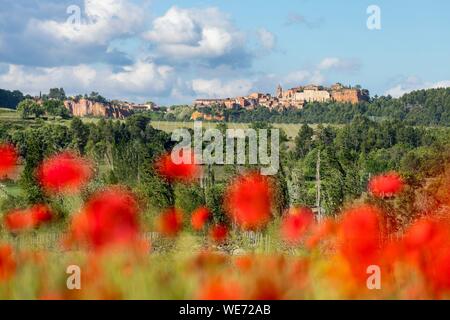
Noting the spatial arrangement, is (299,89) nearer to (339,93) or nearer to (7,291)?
(339,93)

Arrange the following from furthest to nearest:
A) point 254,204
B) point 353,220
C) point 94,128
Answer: point 94,128 < point 254,204 < point 353,220

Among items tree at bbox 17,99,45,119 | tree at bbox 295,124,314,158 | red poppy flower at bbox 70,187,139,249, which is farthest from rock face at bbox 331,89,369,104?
red poppy flower at bbox 70,187,139,249

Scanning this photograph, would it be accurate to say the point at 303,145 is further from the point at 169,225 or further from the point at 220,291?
the point at 220,291

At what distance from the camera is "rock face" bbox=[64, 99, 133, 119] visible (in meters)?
90.6

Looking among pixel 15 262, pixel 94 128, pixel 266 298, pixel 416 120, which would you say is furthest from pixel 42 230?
pixel 416 120

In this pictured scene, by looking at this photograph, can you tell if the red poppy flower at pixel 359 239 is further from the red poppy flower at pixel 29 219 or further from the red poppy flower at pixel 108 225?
the red poppy flower at pixel 29 219

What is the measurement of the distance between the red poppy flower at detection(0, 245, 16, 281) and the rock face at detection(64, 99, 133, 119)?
85759mm

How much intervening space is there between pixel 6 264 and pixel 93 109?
94.8 m

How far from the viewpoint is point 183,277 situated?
321cm

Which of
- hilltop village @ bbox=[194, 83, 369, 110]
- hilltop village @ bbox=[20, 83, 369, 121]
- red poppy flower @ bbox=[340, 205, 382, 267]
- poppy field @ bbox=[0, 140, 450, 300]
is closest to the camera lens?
poppy field @ bbox=[0, 140, 450, 300]

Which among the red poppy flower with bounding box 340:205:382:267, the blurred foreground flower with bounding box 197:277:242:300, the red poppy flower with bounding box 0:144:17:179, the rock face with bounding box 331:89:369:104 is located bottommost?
the blurred foreground flower with bounding box 197:277:242:300

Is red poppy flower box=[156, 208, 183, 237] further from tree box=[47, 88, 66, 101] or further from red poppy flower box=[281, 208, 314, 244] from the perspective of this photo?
tree box=[47, 88, 66, 101]

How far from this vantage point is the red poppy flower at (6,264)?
3318 mm
